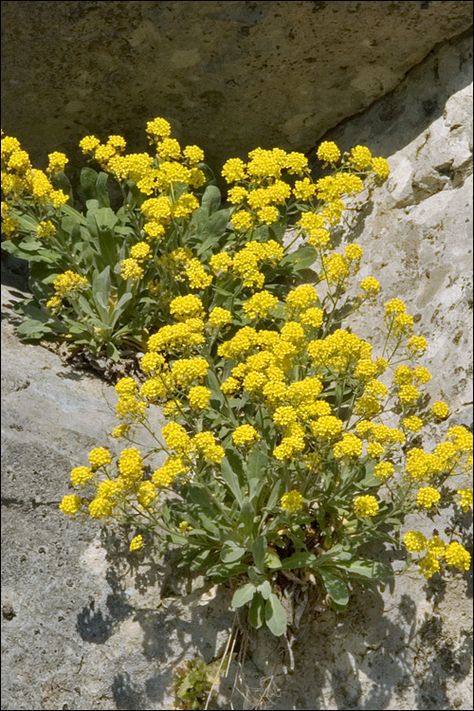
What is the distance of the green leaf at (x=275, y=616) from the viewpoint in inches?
157

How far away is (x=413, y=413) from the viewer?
468 cm

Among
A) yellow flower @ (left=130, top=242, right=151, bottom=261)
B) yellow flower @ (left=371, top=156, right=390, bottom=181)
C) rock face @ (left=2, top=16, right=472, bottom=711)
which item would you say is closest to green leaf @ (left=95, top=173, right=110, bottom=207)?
yellow flower @ (left=130, top=242, right=151, bottom=261)

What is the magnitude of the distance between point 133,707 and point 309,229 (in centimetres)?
280

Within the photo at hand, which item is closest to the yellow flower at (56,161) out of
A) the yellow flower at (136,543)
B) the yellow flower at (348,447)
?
the yellow flower at (136,543)

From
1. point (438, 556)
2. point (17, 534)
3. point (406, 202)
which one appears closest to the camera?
point (438, 556)

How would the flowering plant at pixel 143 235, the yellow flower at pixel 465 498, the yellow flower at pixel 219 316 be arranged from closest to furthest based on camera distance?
the yellow flower at pixel 465 498 < the yellow flower at pixel 219 316 < the flowering plant at pixel 143 235

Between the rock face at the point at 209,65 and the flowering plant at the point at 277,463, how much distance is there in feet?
4.76

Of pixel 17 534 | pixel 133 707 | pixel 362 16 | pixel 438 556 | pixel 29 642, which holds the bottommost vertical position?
pixel 133 707

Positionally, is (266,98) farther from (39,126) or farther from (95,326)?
(95,326)

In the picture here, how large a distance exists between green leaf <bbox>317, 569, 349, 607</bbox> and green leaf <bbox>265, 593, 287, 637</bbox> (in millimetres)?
252

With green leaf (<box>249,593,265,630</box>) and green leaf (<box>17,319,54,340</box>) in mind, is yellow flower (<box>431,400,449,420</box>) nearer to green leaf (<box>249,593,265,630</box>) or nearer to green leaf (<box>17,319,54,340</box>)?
green leaf (<box>249,593,265,630</box>)

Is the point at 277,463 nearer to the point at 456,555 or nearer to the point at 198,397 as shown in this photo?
the point at 198,397

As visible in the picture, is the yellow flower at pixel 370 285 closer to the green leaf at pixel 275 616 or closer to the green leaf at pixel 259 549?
the green leaf at pixel 259 549

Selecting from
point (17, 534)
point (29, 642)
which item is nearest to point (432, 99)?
Answer: point (17, 534)
